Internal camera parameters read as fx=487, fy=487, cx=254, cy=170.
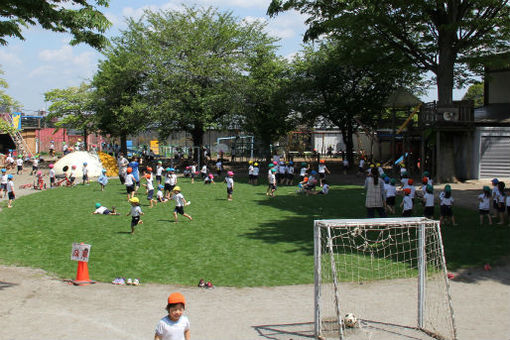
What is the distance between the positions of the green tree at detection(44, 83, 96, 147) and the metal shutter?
3398 centimetres

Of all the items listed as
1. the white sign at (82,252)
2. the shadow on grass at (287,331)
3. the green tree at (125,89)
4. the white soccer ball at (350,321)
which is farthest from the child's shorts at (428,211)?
the green tree at (125,89)

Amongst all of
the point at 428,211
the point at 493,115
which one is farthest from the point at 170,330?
the point at 493,115

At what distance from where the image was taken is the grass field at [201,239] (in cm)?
1240

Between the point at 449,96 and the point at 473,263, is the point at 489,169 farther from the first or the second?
the point at 473,263

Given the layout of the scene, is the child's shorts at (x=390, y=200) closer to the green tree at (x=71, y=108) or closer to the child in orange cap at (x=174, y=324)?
the child in orange cap at (x=174, y=324)

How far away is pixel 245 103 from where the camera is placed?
39.8 meters

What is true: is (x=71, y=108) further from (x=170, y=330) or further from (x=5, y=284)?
(x=170, y=330)

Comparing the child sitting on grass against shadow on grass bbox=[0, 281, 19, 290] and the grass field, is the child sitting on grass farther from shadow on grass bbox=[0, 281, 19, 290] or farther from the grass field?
shadow on grass bbox=[0, 281, 19, 290]

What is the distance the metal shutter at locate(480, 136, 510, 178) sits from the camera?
29.0 meters

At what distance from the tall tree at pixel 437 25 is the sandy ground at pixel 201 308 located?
680 inches

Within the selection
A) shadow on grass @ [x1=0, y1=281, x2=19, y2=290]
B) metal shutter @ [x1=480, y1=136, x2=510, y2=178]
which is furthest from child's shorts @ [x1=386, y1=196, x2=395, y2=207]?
metal shutter @ [x1=480, y1=136, x2=510, y2=178]

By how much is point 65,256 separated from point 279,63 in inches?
1251

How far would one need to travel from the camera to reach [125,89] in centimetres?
4206

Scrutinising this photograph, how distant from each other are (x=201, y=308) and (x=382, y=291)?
13.4 ft
